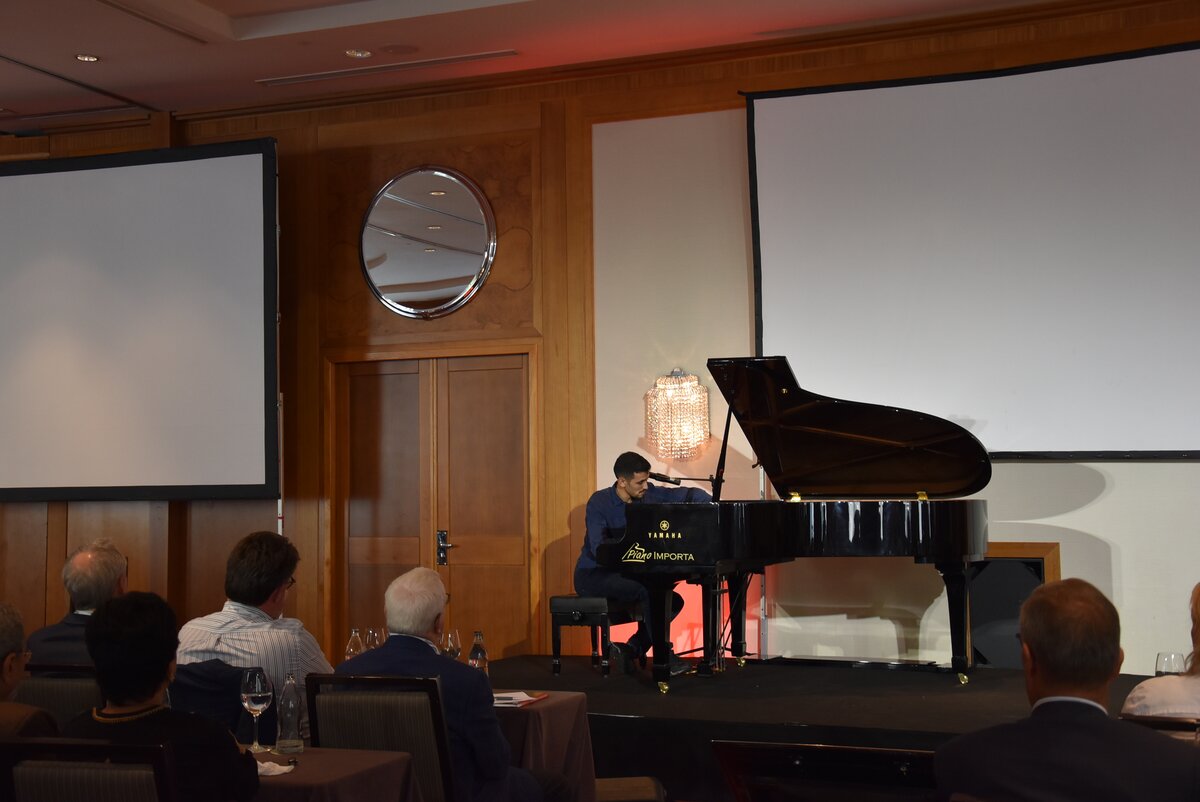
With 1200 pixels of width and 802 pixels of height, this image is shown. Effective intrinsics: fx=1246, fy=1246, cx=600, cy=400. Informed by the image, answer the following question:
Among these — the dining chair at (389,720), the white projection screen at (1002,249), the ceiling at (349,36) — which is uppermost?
the ceiling at (349,36)

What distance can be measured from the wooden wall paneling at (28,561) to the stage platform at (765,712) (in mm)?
3728

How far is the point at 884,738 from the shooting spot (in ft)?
16.0

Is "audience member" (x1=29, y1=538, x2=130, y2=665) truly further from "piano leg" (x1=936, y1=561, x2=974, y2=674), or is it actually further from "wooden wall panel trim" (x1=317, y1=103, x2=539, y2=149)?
"wooden wall panel trim" (x1=317, y1=103, x2=539, y2=149)

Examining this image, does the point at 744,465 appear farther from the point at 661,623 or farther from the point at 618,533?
the point at 661,623

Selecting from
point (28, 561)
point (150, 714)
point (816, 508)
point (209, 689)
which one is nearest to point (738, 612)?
point (816, 508)

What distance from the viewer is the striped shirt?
3590 millimetres

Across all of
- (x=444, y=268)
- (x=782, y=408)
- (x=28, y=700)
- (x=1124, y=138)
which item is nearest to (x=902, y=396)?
(x=782, y=408)

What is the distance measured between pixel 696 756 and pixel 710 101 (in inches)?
153

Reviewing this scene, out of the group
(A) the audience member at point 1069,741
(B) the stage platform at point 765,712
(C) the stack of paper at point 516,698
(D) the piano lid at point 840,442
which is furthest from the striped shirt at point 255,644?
(D) the piano lid at point 840,442

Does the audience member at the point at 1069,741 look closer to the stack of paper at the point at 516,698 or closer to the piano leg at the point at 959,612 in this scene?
the stack of paper at the point at 516,698

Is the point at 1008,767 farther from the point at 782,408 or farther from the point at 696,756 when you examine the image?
the point at 782,408

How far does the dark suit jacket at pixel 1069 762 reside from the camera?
6.47ft

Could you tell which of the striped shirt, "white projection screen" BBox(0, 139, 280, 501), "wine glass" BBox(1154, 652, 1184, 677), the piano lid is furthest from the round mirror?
"wine glass" BBox(1154, 652, 1184, 677)

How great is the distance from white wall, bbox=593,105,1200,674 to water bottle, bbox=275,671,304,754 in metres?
4.32
